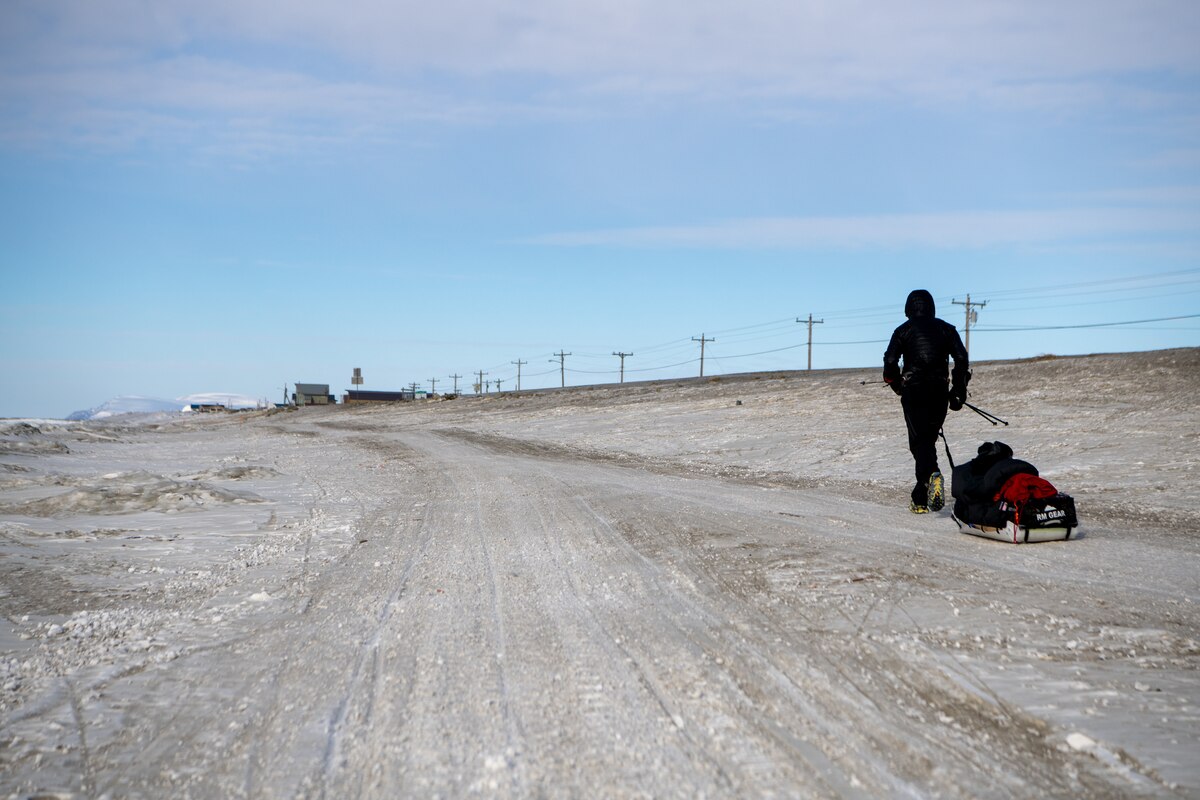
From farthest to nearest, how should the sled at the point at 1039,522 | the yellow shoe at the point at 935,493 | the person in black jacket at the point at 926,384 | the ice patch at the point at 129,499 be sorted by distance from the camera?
the ice patch at the point at 129,499, the person in black jacket at the point at 926,384, the yellow shoe at the point at 935,493, the sled at the point at 1039,522

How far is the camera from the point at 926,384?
8.88 meters

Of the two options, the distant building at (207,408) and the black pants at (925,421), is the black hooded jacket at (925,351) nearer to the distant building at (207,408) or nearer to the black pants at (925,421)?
the black pants at (925,421)

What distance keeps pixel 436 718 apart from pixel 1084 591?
388 cm

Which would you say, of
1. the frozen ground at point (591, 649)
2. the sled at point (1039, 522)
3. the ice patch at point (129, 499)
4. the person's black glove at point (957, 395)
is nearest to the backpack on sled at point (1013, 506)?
the sled at point (1039, 522)

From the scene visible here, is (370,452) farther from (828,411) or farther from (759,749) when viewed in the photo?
(759,749)

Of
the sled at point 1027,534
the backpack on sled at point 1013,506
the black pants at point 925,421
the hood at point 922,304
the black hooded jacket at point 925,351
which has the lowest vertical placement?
the sled at point 1027,534

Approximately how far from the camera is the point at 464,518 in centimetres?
855

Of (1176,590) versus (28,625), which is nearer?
(28,625)

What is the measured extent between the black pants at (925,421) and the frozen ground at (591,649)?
0.47 metres

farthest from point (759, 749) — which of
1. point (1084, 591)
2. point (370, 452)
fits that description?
point (370, 452)

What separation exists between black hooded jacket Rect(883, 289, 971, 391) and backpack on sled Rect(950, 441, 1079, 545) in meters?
1.75

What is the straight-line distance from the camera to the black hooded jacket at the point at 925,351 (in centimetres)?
887

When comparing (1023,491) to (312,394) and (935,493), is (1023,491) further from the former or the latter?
(312,394)

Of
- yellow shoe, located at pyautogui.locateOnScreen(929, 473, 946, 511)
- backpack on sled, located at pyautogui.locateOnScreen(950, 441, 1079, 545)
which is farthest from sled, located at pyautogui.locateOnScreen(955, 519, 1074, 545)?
yellow shoe, located at pyautogui.locateOnScreen(929, 473, 946, 511)
